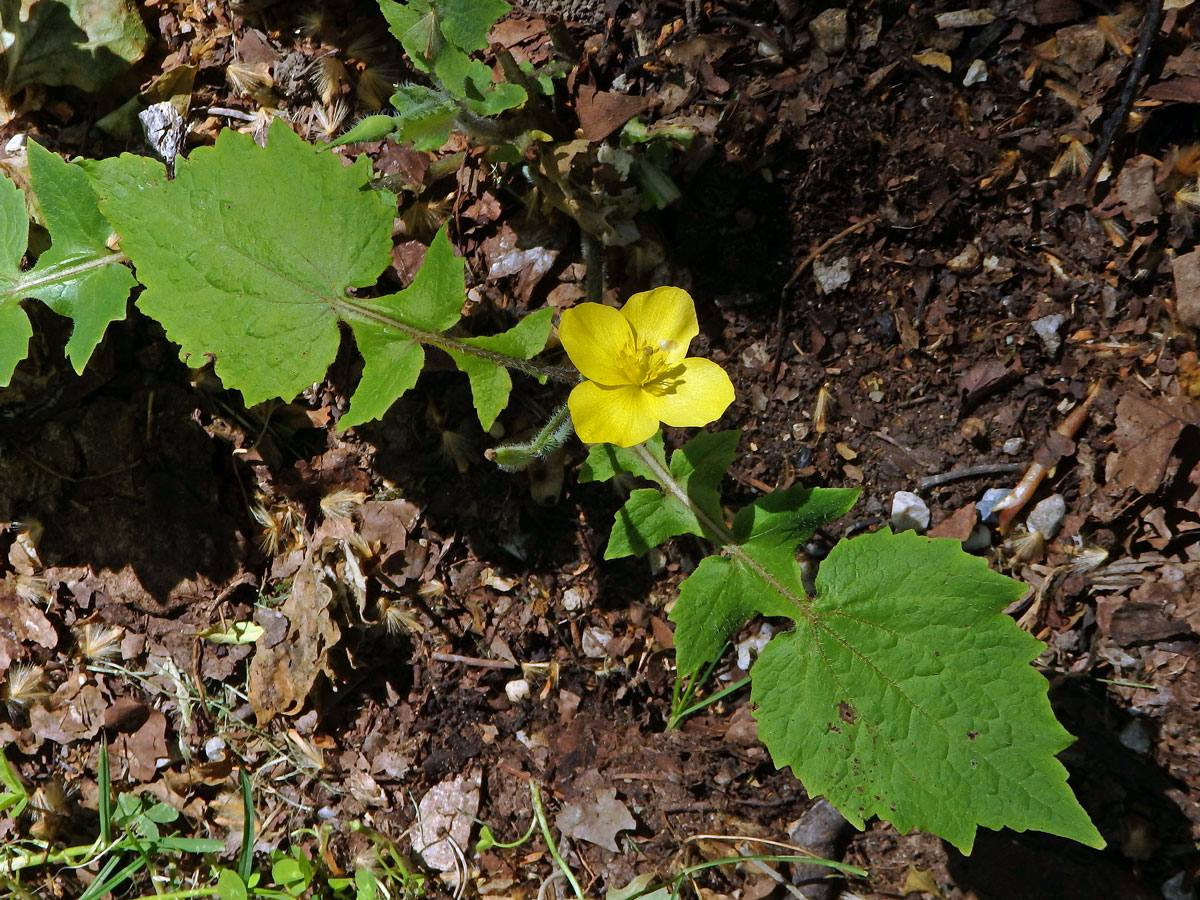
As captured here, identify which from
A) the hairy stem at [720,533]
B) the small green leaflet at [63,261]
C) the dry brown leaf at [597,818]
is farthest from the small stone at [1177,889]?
the small green leaflet at [63,261]

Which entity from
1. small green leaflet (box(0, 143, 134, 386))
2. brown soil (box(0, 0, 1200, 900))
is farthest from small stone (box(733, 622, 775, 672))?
small green leaflet (box(0, 143, 134, 386))

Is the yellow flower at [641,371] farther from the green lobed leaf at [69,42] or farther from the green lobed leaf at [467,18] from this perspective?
the green lobed leaf at [69,42]

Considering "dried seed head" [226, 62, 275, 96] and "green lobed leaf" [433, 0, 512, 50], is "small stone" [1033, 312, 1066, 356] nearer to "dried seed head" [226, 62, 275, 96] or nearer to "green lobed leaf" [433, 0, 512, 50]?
"green lobed leaf" [433, 0, 512, 50]

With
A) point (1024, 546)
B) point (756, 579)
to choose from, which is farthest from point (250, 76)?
point (1024, 546)

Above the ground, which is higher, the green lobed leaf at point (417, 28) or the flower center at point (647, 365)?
the green lobed leaf at point (417, 28)

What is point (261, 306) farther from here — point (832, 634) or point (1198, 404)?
point (1198, 404)

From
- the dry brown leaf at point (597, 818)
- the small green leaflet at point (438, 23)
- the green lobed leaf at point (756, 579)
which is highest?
the small green leaflet at point (438, 23)
